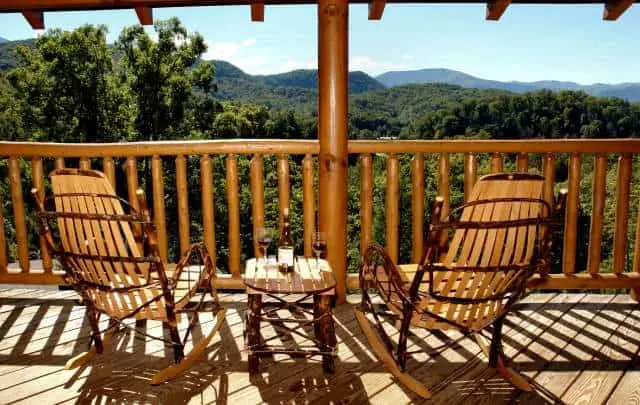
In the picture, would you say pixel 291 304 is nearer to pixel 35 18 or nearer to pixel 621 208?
pixel 621 208

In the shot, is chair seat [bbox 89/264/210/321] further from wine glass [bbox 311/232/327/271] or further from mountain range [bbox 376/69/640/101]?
mountain range [bbox 376/69/640/101]

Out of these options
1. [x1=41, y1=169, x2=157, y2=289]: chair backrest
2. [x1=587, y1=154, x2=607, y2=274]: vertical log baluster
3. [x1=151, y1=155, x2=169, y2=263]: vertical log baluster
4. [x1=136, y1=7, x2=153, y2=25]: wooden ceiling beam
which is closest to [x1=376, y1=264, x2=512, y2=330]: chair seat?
[x1=41, y1=169, x2=157, y2=289]: chair backrest

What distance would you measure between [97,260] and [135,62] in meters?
23.1

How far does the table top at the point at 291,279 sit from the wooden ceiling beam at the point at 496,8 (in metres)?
1.99

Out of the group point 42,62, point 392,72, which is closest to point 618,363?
point 42,62

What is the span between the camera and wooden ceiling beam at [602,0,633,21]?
312 centimetres

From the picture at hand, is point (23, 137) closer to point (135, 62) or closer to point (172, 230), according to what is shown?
point (135, 62)

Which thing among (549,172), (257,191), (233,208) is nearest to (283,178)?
(257,191)

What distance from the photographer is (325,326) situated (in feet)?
7.91

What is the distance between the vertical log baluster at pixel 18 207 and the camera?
3326mm

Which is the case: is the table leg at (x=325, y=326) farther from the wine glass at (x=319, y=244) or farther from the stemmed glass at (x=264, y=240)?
the stemmed glass at (x=264, y=240)

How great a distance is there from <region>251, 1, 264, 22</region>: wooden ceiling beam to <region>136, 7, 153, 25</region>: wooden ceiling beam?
70cm

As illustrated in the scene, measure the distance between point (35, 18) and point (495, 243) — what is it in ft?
10.8

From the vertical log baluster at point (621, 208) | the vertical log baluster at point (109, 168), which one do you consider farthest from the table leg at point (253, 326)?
the vertical log baluster at point (621, 208)
